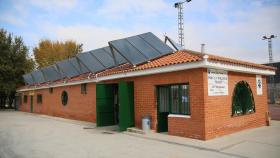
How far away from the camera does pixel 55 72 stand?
981 inches

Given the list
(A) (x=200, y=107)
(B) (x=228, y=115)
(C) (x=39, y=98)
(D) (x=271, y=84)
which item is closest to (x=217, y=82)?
(A) (x=200, y=107)

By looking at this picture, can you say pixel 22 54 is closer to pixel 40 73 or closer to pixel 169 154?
pixel 40 73

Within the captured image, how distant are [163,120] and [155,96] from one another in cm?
114

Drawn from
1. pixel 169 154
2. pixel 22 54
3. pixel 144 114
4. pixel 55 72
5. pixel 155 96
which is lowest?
pixel 169 154

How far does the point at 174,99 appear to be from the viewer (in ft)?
38.0

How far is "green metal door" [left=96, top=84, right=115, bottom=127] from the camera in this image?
49.3ft

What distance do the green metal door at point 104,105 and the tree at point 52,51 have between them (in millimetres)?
36710

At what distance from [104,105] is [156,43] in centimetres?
454

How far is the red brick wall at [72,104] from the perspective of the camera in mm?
17620

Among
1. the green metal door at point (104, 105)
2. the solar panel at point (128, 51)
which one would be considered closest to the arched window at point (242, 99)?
the solar panel at point (128, 51)

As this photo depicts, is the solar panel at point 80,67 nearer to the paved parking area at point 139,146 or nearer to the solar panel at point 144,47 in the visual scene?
the solar panel at point 144,47

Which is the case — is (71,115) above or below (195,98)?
below

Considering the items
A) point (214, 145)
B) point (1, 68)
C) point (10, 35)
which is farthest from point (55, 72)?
point (214, 145)

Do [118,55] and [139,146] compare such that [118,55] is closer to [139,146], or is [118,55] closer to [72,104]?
[72,104]
